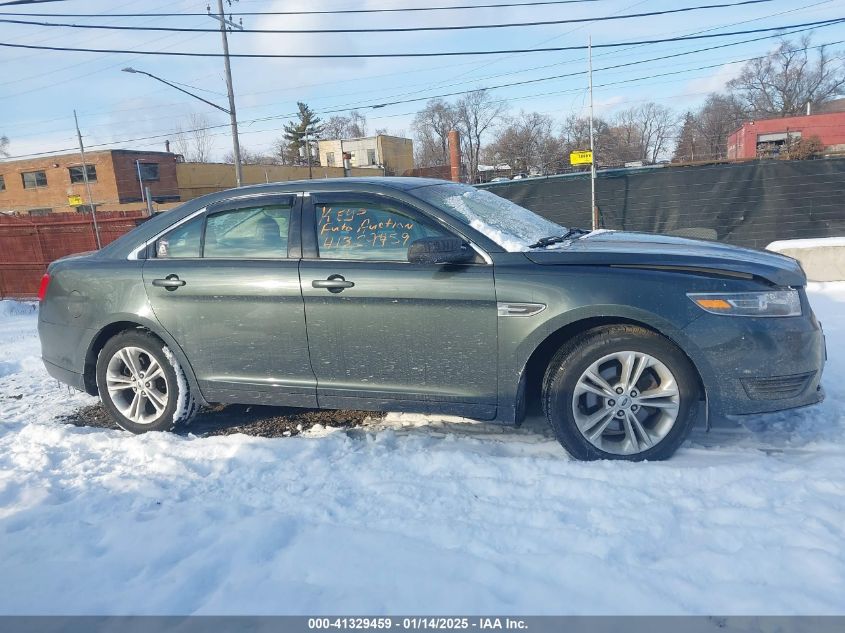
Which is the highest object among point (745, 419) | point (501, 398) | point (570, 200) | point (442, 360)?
point (570, 200)

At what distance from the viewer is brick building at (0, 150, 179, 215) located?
43.8 m

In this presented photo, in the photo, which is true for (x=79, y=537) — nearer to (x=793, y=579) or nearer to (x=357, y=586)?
(x=357, y=586)

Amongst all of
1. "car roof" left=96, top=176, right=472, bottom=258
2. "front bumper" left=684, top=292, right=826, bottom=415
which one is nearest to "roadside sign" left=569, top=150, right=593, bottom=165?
"car roof" left=96, top=176, right=472, bottom=258

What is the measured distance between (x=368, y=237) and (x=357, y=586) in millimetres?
2004

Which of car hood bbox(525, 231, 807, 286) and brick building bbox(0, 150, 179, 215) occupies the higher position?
brick building bbox(0, 150, 179, 215)

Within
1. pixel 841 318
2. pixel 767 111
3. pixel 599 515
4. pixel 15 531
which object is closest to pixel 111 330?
pixel 15 531

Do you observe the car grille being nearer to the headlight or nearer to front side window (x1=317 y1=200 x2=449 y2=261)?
the headlight

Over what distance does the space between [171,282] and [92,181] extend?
158 feet

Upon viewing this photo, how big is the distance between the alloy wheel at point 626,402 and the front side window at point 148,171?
157ft

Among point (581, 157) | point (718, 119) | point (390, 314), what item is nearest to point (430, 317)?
point (390, 314)

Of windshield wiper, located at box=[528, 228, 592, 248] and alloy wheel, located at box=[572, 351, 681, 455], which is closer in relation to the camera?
alloy wheel, located at box=[572, 351, 681, 455]

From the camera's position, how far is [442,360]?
3.38 m

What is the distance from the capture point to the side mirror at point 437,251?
3.20 metres

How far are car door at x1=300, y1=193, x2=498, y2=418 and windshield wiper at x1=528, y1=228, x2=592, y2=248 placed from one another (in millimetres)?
481
